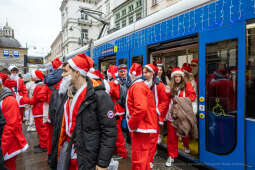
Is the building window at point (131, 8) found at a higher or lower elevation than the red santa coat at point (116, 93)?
higher

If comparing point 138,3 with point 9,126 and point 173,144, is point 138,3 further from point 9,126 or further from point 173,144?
point 9,126

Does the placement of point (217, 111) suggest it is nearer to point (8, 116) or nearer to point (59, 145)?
point (59, 145)

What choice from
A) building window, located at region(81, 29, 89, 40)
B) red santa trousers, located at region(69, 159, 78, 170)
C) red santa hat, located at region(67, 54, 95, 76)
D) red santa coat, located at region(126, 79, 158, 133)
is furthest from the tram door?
building window, located at region(81, 29, 89, 40)

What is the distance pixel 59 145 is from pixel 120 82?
8.59 feet

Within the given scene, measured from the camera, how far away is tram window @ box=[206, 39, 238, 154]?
2.61 metres

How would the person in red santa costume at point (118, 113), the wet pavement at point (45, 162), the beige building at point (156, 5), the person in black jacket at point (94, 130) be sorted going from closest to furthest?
the person in black jacket at point (94, 130), the wet pavement at point (45, 162), the person in red santa costume at point (118, 113), the beige building at point (156, 5)

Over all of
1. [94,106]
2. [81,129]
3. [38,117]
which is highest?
[94,106]

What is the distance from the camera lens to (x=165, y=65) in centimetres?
652

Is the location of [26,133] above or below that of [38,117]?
below

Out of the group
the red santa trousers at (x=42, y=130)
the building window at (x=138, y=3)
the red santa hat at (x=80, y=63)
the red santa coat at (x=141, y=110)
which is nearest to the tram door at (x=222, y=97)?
the red santa coat at (x=141, y=110)

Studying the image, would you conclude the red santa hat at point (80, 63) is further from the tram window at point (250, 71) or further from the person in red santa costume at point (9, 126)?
the tram window at point (250, 71)

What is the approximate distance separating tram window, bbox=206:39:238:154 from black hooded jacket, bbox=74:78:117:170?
186 centimetres

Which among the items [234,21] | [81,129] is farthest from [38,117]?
[234,21]

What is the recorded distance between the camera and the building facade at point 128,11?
2169 cm
